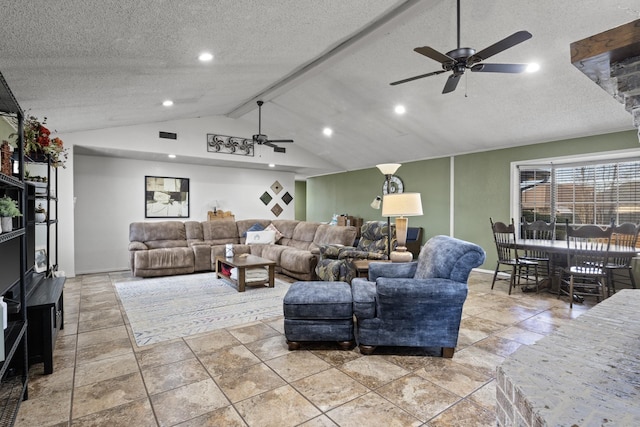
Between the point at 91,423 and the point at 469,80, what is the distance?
475 centimetres

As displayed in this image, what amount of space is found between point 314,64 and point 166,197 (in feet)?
14.5

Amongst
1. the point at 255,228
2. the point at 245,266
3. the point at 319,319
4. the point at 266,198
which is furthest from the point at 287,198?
the point at 319,319

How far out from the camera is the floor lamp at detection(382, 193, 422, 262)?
3359 millimetres

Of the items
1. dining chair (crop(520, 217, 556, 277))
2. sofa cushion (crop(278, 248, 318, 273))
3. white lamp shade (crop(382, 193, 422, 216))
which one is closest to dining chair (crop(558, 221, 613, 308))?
dining chair (crop(520, 217, 556, 277))

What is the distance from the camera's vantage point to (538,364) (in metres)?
1.13

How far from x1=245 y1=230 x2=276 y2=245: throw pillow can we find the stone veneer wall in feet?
18.3

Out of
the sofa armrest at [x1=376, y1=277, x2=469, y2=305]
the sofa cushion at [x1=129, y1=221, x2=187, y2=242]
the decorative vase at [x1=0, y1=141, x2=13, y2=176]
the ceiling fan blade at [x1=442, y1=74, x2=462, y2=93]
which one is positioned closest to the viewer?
the decorative vase at [x1=0, y1=141, x2=13, y2=176]

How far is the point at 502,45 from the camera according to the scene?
2441mm

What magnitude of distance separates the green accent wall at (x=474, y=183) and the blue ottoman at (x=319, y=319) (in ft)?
14.3

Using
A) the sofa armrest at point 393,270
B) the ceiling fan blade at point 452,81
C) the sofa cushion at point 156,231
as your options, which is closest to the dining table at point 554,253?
the sofa armrest at point 393,270

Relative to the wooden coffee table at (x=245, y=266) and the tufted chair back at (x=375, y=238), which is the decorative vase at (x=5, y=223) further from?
the tufted chair back at (x=375, y=238)

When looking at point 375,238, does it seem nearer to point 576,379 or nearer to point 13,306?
point 576,379

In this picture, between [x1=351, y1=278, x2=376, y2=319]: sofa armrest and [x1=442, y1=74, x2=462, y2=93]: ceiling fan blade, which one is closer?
[x1=351, y1=278, x2=376, y2=319]: sofa armrest

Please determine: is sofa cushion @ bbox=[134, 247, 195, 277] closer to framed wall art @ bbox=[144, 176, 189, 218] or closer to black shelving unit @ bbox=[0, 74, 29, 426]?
framed wall art @ bbox=[144, 176, 189, 218]
